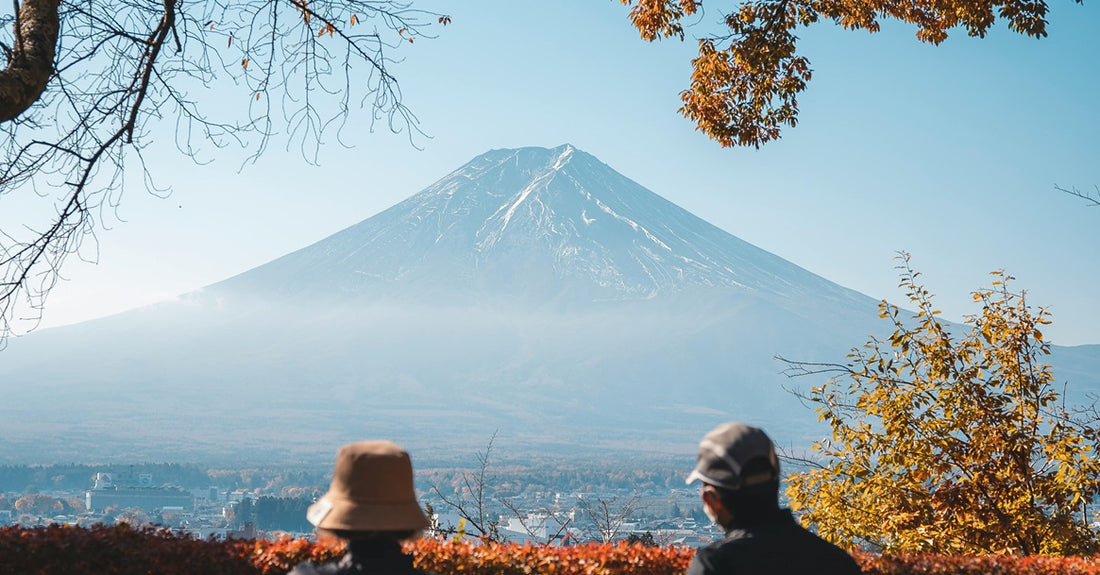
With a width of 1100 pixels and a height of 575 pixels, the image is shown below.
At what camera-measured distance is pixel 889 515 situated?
26.1ft

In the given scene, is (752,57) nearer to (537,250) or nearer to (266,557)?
(266,557)

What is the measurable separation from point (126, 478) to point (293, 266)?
117m

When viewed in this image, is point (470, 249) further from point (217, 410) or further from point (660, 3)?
point (660, 3)

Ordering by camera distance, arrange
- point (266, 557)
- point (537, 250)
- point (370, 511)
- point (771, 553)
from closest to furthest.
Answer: point (370, 511), point (771, 553), point (266, 557), point (537, 250)

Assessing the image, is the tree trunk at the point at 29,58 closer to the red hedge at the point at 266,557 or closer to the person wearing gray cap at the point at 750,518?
the red hedge at the point at 266,557

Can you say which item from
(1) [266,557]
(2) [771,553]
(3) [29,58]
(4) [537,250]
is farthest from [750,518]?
(4) [537,250]

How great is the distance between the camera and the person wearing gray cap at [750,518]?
2584mm

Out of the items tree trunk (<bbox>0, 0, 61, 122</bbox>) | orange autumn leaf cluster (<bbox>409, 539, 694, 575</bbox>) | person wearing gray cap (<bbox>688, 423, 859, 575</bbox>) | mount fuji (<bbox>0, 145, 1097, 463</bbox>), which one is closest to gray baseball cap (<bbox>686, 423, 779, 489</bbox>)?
person wearing gray cap (<bbox>688, 423, 859, 575</bbox>)

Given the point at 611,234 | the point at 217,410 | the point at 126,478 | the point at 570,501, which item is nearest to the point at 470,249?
the point at 611,234

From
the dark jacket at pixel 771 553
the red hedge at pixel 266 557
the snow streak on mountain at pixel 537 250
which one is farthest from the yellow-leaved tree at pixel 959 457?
the snow streak on mountain at pixel 537 250

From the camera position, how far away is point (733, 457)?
264cm

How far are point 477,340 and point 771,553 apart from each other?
184m

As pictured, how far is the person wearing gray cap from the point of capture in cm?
258

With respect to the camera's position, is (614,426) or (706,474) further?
(614,426)
